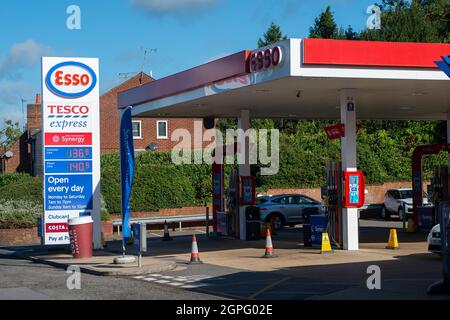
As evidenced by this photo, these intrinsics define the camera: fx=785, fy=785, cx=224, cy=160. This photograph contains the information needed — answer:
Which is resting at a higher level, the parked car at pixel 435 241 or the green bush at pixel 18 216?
the green bush at pixel 18 216

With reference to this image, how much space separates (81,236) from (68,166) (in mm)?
2816

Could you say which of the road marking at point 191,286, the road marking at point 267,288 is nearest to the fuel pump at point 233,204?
the road marking at point 267,288

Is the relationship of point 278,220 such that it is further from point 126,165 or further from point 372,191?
point 126,165

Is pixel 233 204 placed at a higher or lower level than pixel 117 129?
lower

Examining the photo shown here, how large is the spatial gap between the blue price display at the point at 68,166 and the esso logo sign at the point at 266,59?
22.3 ft

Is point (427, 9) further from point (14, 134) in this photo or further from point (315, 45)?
point (315, 45)

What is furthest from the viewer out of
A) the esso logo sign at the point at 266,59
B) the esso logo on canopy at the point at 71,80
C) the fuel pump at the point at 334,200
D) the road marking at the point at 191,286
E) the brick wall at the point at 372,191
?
the brick wall at the point at 372,191

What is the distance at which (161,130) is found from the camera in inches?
2175

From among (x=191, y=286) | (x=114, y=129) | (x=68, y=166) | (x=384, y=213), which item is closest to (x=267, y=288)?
(x=191, y=286)

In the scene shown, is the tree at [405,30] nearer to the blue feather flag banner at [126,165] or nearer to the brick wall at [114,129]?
the brick wall at [114,129]

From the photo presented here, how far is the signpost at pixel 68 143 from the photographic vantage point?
75.5ft
